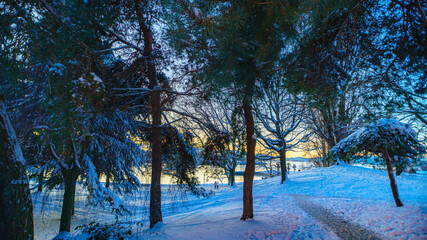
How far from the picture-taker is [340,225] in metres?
6.18

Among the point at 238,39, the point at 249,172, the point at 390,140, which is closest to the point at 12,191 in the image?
the point at 238,39

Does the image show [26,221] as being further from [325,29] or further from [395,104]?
[395,104]

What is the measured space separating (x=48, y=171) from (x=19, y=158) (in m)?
5.64

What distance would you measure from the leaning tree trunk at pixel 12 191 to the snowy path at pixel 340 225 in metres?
6.63

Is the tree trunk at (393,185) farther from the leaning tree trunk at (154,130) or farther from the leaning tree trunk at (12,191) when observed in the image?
the leaning tree trunk at (12,191)

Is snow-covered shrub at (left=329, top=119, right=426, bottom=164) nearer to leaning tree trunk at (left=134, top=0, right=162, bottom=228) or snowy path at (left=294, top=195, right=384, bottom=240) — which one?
snowy path at (left=294, top=195, right=384, bottom=240)

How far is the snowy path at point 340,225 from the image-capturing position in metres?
5.29

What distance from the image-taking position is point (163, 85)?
25.4 ft

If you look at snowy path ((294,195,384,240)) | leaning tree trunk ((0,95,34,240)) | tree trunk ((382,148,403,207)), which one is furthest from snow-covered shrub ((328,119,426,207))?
leaning tree trunk ((0,95,34,240))

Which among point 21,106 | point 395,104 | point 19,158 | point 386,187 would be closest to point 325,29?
point 395,104

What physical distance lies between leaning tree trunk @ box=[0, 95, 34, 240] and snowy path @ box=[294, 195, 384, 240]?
6628 millimetres

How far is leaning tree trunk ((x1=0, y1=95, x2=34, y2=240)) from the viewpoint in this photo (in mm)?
2496

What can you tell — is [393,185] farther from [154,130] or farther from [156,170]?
[154,130]

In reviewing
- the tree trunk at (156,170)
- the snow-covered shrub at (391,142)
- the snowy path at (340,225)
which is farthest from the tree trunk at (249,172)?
the snow-covered shrub at (391,142)
